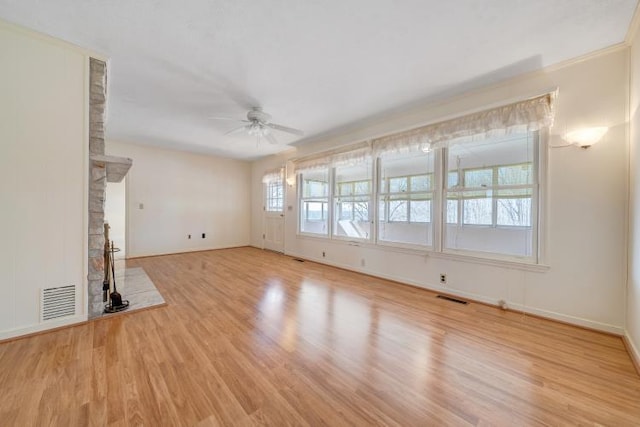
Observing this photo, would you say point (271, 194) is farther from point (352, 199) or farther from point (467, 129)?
point (467, 129)

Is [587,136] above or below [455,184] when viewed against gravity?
above

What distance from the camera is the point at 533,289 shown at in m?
2.64

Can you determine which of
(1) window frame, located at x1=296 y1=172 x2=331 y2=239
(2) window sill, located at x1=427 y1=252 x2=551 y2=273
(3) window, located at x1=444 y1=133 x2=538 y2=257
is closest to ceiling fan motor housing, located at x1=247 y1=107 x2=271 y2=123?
(1) window frame, located at x1=296 y1=172 x2=331 y2=239

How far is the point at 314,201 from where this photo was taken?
214 inches

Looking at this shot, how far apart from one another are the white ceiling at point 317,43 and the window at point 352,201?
1.39 m

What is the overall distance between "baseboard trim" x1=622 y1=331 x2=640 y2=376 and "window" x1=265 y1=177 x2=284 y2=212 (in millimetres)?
5656

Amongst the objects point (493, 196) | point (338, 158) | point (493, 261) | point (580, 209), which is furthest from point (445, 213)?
point (338, 158)

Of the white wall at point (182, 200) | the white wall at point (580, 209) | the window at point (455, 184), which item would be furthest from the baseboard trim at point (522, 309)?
the white wall at point (182, 200)

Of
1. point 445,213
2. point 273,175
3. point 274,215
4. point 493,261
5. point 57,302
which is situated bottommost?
point 57,302

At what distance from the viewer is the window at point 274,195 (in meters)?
6.40

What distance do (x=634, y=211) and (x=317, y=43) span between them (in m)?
3.04

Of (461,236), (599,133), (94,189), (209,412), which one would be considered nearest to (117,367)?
(209,412)

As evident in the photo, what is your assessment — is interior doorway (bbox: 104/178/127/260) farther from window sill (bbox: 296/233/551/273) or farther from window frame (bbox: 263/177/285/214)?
window sill (bbox: 296/233/551/273)

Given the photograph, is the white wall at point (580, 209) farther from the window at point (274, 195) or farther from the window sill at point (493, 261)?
the window at point (274, 195)
